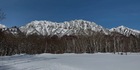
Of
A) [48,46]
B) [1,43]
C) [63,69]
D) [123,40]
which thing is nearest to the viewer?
[63,69]

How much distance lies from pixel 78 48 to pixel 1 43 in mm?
51058

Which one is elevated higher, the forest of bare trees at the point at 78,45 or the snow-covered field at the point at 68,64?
the forest of bare trees at the point at 78,45

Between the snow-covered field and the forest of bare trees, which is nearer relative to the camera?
the snow-covered field

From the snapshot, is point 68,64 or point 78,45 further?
point 78,45

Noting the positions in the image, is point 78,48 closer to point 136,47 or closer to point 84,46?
point 84,46

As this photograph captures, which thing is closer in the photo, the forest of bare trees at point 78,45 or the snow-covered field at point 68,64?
the snow-covered field at point 68,64

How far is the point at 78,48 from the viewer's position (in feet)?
362

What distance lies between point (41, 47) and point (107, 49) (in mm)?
31425

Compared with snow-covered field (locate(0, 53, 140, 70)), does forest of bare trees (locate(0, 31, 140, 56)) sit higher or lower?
higher

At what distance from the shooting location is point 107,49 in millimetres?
112438

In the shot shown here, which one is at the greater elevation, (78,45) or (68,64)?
(78,45)

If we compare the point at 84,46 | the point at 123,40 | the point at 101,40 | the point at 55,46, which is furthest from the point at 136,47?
the point at 55,46

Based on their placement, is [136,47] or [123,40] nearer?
[136,47]

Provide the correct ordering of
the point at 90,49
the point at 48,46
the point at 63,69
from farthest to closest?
the point at 48,46 → the point at 90,49 → the point at 63,69
